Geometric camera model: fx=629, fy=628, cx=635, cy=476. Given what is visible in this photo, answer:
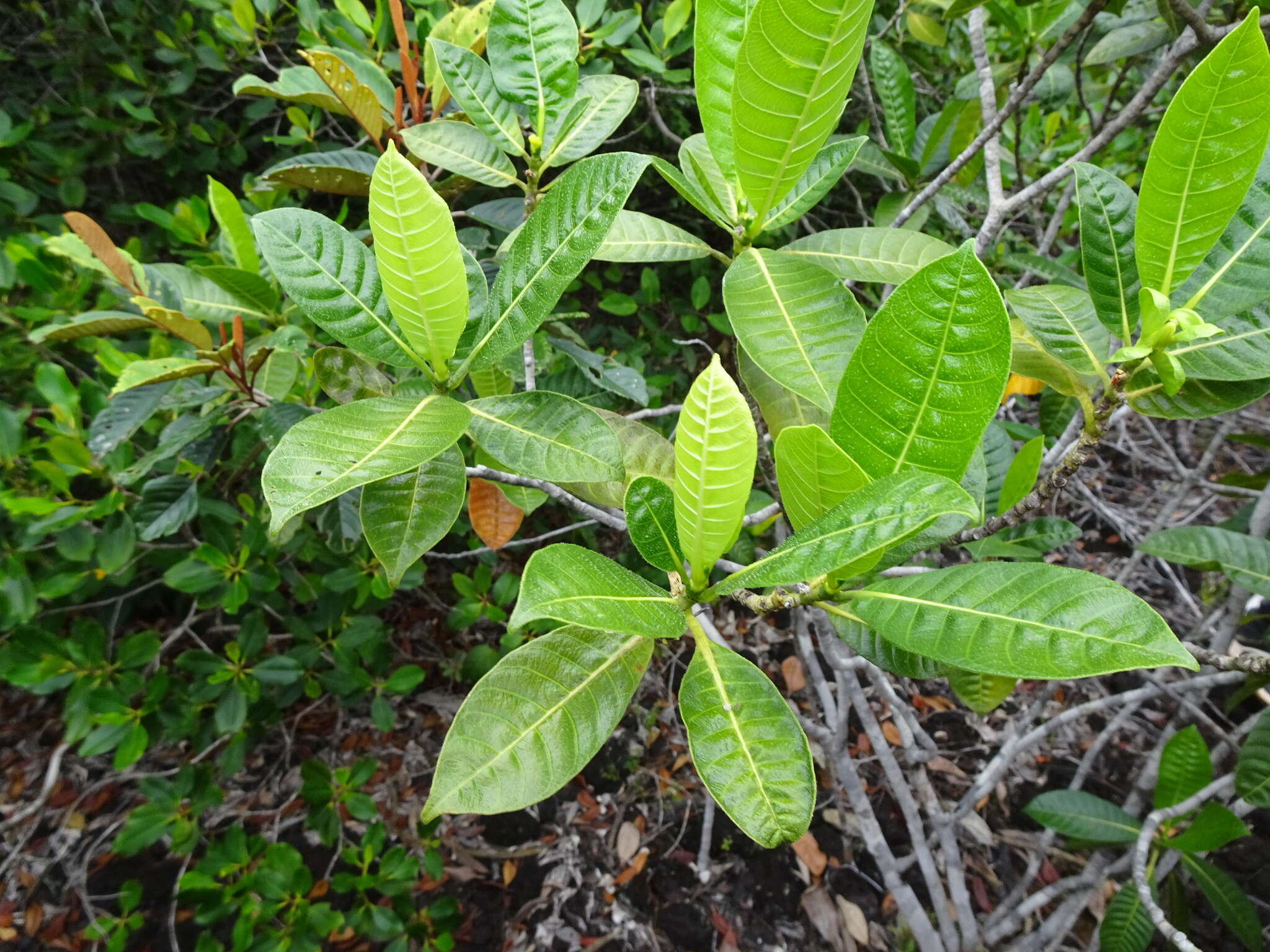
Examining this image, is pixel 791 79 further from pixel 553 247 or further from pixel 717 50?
pixel 553 247

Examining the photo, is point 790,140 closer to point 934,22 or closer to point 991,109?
point 991,109

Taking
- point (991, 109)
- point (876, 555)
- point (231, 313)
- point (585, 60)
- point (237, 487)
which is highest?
point (991, 109)

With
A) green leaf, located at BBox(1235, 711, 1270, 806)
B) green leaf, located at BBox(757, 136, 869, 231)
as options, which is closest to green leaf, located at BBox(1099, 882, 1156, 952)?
green leaf, located at BBox(1235, 711, 1270, 806)

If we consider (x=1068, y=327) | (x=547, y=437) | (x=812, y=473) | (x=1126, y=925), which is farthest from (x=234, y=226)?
(x=1126, y=925)

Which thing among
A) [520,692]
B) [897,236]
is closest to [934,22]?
[897,236]

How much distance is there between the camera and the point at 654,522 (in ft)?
2.12

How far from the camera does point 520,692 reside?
0.65 m

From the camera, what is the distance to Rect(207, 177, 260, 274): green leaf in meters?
1.16

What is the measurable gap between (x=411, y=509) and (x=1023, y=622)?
0.64 m

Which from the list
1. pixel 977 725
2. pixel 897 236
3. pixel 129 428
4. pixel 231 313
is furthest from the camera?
pixel 977 725

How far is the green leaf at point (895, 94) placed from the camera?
144 cm

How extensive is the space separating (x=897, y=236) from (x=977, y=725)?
1.97m

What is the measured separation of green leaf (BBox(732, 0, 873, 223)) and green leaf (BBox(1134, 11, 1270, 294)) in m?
0.26

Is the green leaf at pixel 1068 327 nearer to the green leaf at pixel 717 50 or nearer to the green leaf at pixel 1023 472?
the green leaf at pixel 1023 472
